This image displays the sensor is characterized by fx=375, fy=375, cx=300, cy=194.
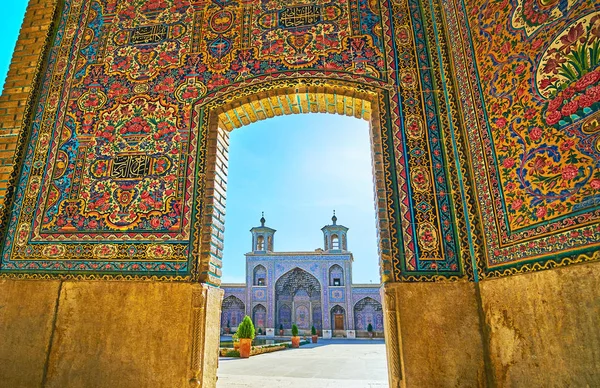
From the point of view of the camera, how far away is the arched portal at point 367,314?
25.9m

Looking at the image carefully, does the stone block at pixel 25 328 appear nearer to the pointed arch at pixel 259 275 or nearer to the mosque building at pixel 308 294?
the mosque building at pixel 308 294

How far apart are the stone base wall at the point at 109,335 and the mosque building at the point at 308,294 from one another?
78.3 feet

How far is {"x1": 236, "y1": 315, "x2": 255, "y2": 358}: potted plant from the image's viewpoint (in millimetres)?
9756

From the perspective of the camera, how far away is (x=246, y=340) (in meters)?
9.97

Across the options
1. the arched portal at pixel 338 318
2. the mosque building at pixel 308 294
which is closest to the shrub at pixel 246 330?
the mosque building at pixel 308 294

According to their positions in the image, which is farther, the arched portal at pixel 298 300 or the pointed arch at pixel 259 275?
the pointed arch at pixel 259 275

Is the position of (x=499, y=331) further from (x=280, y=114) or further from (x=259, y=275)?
(x=259, y=275)

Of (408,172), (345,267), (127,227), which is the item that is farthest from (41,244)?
(345,267)

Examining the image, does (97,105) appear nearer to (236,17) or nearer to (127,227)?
(127,227)

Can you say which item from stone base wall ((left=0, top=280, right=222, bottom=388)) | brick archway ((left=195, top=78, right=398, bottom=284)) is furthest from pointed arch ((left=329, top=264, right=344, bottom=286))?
stone base wall ((left=0, top=280, right=222, bottom=388))

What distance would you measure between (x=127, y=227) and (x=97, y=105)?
1.43 m

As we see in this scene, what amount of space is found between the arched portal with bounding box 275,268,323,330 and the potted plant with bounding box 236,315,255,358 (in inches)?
649

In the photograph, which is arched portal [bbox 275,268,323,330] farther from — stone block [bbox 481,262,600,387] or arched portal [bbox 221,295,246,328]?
stone block [bbox 481,262,600,387]

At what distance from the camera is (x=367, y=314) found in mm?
26172
